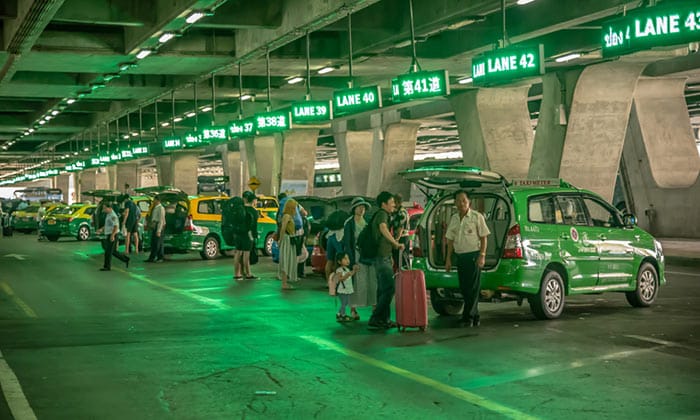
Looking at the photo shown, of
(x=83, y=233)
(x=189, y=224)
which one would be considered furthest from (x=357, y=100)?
(x=83, y=233)

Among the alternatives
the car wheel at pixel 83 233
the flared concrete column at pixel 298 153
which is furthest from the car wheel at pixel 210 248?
the flared concrete column at pixel 298 153

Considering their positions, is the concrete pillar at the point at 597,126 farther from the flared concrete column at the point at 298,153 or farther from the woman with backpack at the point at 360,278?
the flared concrete column at the point at 298,153

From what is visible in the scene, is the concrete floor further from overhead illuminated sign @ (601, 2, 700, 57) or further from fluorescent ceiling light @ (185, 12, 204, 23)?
fluorescent ceiling light @ (185, 12, 204, 23)

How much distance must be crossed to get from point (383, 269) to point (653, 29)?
557cm

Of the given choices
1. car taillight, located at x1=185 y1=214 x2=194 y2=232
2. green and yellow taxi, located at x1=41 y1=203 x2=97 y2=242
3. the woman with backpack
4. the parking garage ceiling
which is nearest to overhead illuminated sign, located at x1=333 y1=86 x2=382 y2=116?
the parking garage ceiling

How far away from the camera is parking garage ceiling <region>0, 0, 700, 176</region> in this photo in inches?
813

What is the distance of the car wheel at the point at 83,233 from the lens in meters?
42.7

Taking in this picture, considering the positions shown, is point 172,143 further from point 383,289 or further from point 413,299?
point 413,299

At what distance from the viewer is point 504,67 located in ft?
61.0

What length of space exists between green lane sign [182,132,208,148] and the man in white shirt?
79.7 feet

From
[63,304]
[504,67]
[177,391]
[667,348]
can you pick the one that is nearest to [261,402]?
[177,391]

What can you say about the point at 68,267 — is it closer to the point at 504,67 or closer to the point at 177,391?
the point at 504,67

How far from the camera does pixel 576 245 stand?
14.2m

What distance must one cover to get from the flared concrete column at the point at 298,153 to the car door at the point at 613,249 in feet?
102
